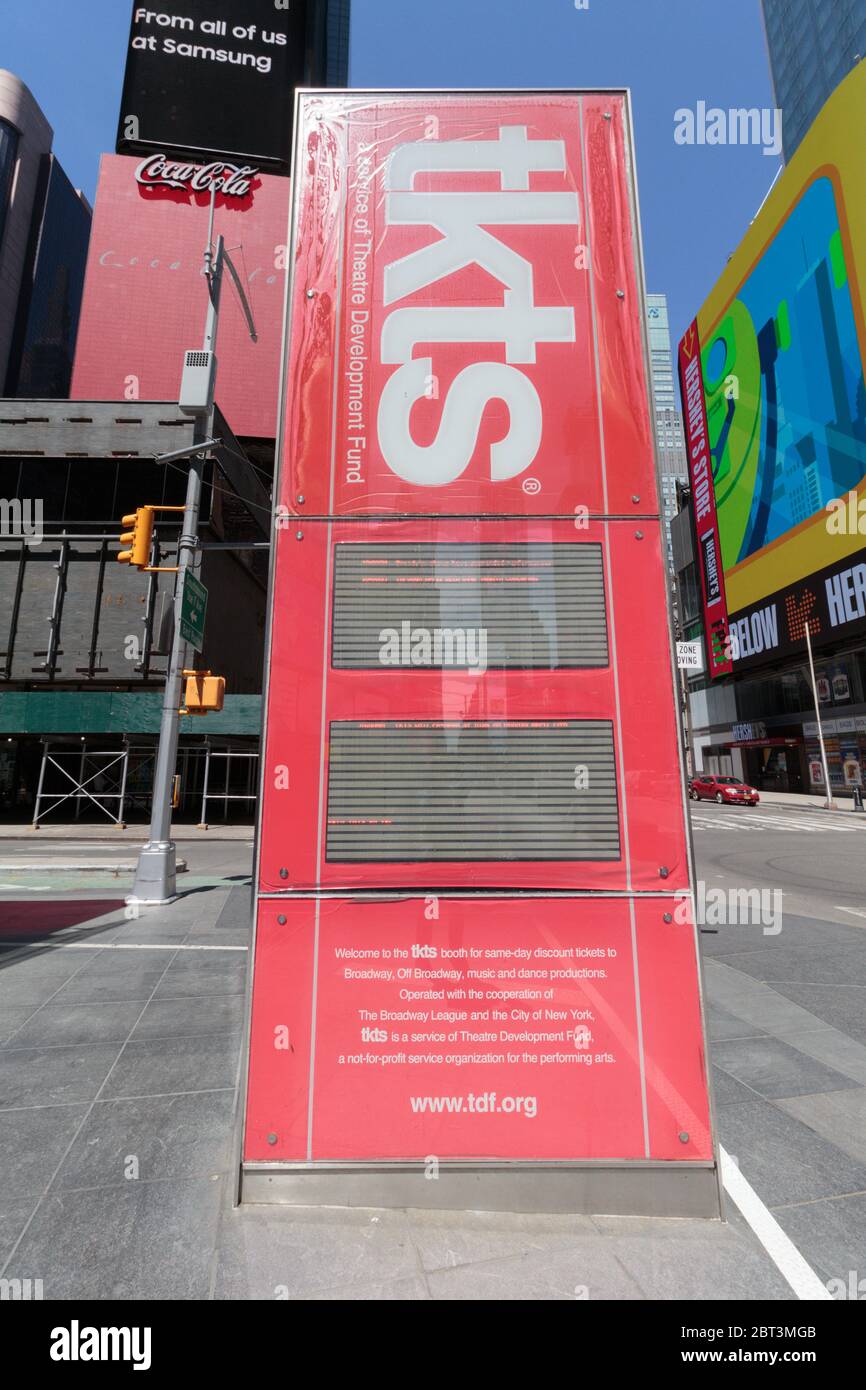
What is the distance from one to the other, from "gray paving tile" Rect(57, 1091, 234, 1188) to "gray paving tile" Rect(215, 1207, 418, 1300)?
1.95ft

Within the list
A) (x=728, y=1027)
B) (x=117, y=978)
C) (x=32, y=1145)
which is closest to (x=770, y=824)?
(x=728, y=1027)

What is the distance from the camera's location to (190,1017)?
5.54 m

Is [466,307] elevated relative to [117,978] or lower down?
elevated

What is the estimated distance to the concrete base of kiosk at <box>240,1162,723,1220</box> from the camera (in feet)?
→ 9.88

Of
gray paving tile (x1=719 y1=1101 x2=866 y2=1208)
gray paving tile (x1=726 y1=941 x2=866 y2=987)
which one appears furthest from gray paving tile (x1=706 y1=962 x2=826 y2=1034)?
gray paving tile (x1=719 y1=1101 x2=866 y2=1208)

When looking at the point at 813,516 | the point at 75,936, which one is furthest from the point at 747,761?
the point at 75,936

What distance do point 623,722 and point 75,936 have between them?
800 cm

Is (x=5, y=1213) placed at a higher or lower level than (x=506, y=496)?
lower

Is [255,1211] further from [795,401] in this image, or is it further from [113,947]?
[795,401]

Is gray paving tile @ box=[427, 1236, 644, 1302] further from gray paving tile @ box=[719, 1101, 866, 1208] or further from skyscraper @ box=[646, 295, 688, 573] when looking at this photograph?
skyscraper @ box=[646, 295, 688, 573]

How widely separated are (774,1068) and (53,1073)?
5103mm

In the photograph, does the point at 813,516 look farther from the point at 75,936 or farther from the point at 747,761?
the point at 75,936

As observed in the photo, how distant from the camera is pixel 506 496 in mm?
3674
